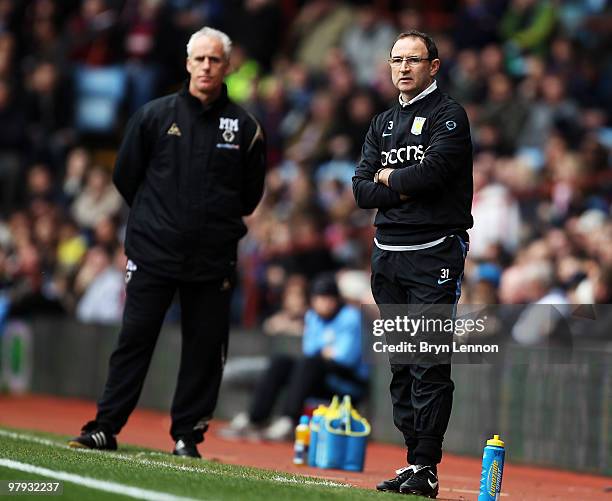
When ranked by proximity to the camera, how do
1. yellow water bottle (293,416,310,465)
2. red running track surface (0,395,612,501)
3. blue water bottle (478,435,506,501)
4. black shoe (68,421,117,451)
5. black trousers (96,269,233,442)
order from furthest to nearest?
yellow water bottle (293,416,310,465) → black trousers (96,269,233,442) → black shoe (68,421,117,451) → red running track surface (0,395,612,501) → blue water bottle (478,435,506,501)

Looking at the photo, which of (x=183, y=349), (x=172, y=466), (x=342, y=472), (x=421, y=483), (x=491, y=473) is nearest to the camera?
(x=491, y=473)

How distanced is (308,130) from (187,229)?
31.7ft

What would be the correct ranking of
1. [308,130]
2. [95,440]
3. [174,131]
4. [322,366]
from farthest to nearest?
[308,130]
[322,366]
[174,131]
[95,440]

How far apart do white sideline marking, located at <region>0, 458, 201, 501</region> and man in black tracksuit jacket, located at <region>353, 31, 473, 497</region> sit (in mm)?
1473

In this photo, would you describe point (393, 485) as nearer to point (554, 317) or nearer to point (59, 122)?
point (554, 317)

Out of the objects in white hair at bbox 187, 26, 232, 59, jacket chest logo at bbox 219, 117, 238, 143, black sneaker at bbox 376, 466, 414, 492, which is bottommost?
black sneaker at bbox 376, 466, 414, 492

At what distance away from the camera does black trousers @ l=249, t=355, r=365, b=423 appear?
490 inches

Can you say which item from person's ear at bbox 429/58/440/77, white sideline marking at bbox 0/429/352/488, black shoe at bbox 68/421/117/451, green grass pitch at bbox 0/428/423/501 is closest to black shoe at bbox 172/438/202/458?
white sideline marking at bbox 0/429/352/488

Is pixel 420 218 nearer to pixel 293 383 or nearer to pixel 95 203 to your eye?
pixel 293 383

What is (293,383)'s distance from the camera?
498 inches

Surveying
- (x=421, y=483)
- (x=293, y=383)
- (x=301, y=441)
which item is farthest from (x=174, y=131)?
(x=293, y=383)

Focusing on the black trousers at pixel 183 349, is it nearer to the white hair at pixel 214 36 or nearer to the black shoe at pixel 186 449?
the black shoe at pixel 186 449

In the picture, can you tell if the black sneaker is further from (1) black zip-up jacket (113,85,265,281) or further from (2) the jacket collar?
(2) the jacket collar

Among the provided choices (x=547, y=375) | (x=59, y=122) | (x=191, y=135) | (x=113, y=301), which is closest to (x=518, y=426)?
(x=547, y=375)
